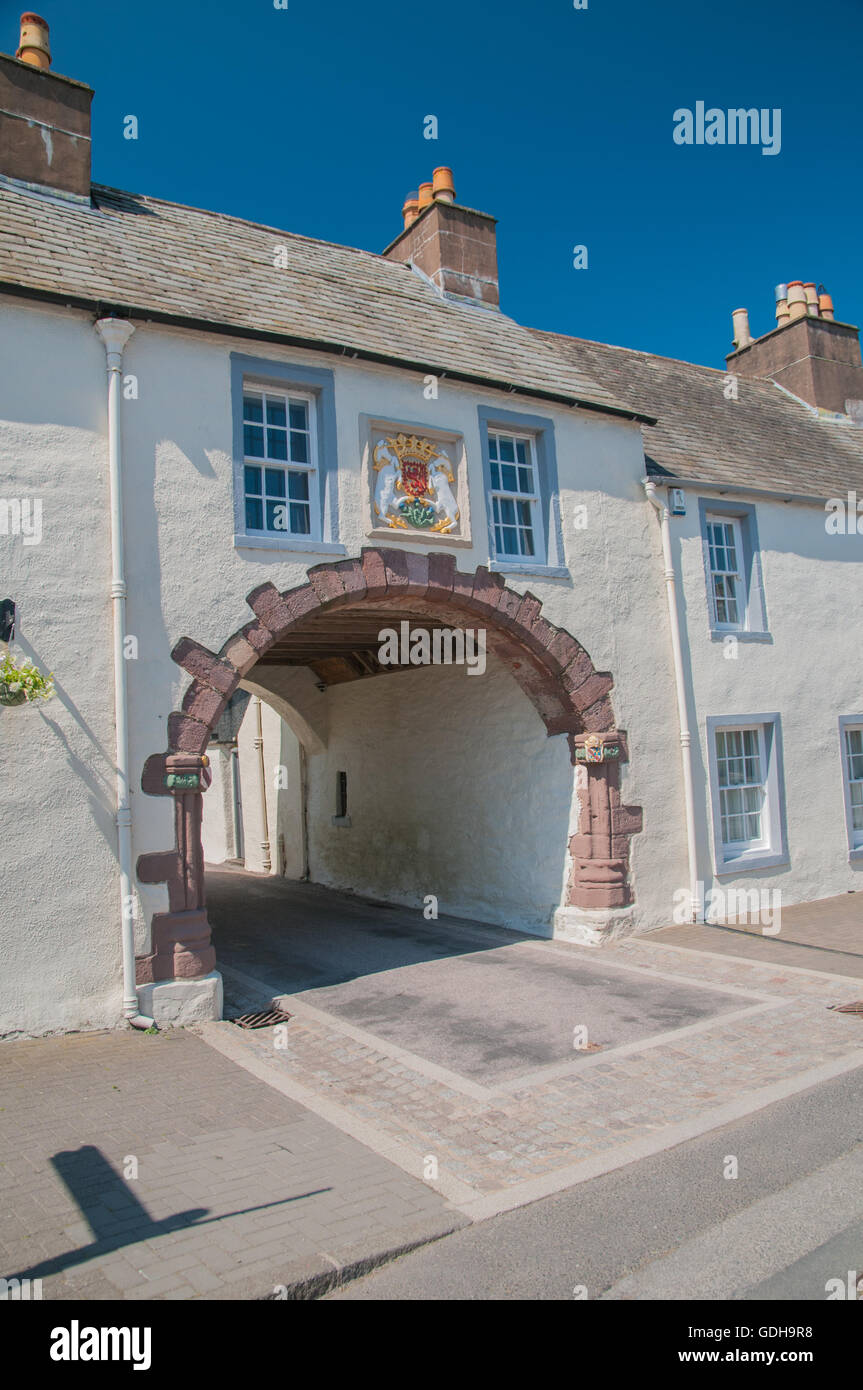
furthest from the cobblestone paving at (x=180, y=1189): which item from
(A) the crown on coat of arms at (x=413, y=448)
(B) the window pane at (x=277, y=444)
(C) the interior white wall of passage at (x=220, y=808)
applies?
(C) the interior white wall of passage at (x=220, y=808)

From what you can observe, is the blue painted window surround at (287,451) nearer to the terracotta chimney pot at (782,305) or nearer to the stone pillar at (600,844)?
the stone pillar at (600,844)

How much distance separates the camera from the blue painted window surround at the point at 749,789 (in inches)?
490

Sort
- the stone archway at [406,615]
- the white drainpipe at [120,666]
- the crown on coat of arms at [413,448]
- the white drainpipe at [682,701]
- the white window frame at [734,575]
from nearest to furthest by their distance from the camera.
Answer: the white drainpipe at [120,666], the stone archway at [406,615], the crown on coat of arms at [413,448], the white drainpipe at [682,701], the white window frame at [734,575]

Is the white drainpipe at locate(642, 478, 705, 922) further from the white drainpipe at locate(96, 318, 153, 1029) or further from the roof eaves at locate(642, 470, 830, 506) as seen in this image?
the white drainpipe at locate(96, 318, 153, 1029)

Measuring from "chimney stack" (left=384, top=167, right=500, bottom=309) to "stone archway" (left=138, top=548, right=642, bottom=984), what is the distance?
4722 mm

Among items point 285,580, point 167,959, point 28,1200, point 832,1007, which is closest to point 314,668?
point 285,580

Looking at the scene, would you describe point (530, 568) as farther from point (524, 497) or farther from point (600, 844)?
point (600, 844)

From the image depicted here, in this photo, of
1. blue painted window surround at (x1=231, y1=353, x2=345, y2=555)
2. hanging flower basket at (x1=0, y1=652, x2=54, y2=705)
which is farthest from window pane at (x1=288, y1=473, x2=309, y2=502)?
hanging flower basket at (x1=0, y1=652, x2=54, y2=705)

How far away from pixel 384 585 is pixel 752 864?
645cm

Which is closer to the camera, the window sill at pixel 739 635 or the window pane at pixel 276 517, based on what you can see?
the window pane at pixel 276 517

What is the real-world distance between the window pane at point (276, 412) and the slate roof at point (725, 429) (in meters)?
5.32

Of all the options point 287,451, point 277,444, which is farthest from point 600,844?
point 277,444

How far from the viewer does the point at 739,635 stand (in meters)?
12.8

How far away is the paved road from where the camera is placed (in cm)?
391
